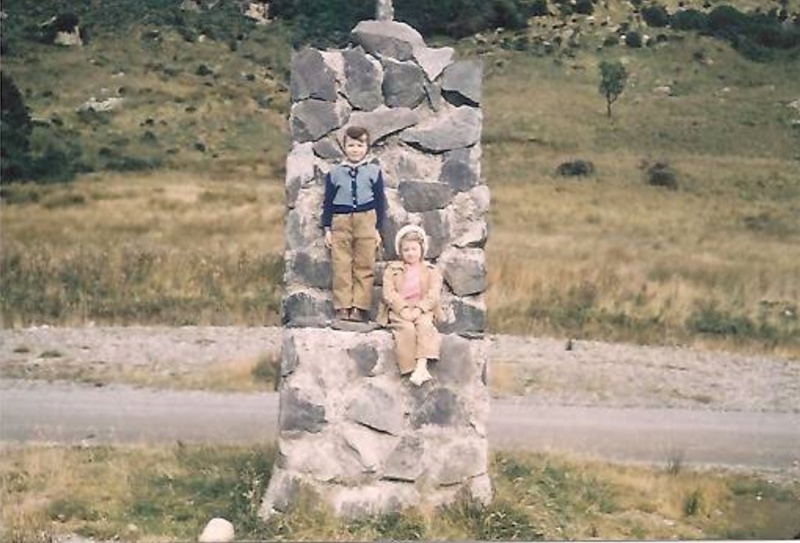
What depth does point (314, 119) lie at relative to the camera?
523cm

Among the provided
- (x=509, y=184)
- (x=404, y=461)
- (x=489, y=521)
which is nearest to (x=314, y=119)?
(x=404, y=461)

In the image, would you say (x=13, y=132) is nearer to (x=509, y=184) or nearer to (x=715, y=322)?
(x=509, y=184)

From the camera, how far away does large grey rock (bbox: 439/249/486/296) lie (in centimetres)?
528

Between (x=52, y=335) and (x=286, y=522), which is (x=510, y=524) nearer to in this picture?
(x=286, y=522)

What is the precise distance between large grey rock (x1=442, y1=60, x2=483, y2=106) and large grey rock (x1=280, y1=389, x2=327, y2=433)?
53.8 inches

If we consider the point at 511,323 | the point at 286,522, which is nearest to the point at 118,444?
the point at 286,522

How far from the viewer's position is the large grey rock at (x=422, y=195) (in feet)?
17.2

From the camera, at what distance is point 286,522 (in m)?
5.18

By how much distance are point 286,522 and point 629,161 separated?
5137 millimetres

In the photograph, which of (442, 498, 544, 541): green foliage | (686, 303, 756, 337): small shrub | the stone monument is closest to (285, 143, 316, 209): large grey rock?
the stone monument

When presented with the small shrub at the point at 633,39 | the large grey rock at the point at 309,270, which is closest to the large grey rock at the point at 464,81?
the large grey rock at the point at 309,270

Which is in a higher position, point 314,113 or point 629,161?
point 314,113

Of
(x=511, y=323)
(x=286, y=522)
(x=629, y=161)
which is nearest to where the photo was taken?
(x=286, y=522)

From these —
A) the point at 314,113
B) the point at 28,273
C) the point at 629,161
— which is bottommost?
the point at 28,273
